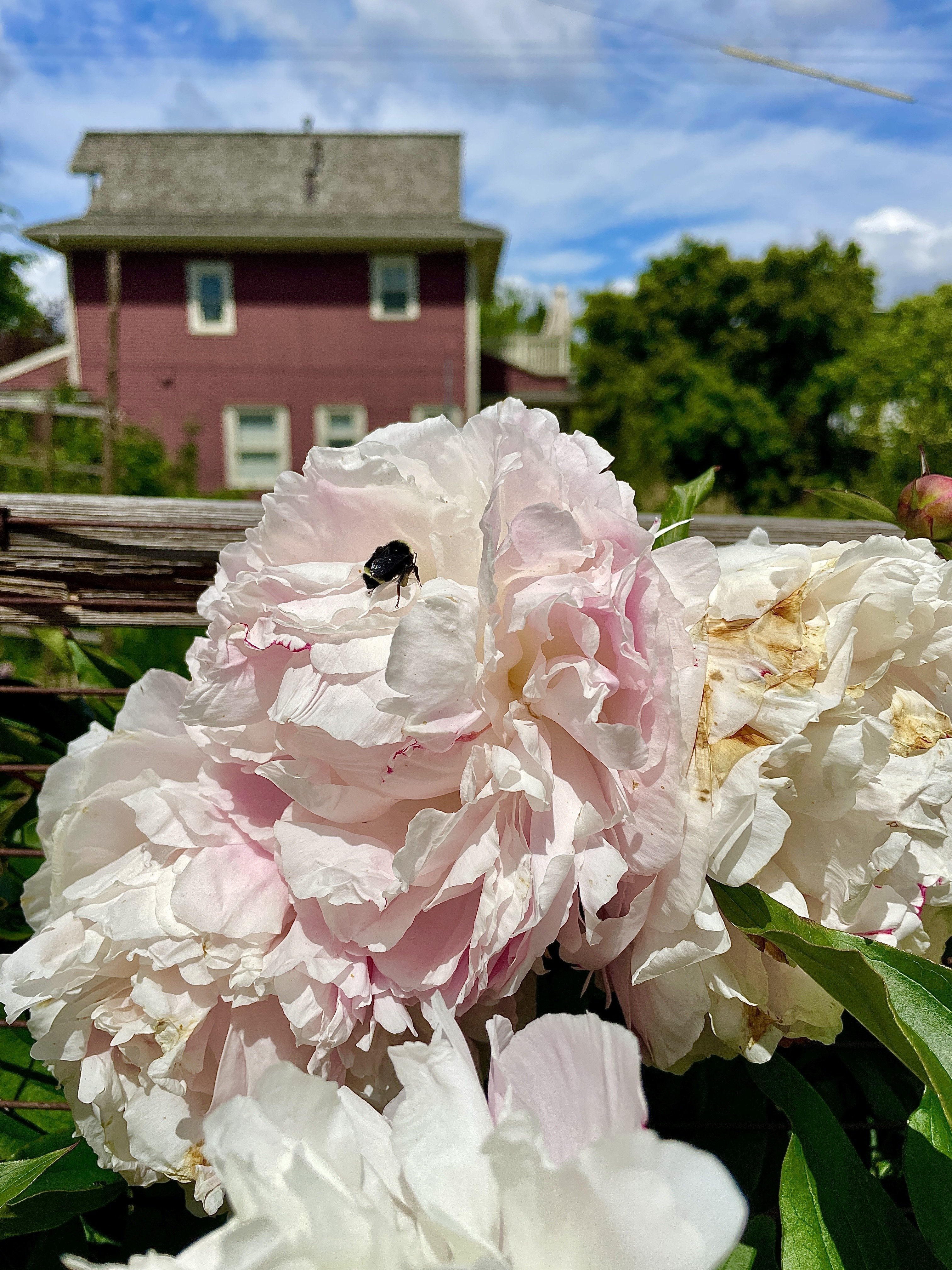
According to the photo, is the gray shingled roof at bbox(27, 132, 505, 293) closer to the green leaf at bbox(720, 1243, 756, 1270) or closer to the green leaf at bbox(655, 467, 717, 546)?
the green leaf at bbox(655, 467, 717, 546)

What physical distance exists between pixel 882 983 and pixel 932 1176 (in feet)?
0.30

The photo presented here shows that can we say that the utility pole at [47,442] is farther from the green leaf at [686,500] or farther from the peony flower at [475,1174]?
the peony flower at [475,1174]

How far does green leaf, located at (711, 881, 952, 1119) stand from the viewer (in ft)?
0.99

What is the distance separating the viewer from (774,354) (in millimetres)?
10539

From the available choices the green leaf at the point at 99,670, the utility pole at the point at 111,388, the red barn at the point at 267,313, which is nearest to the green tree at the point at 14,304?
the red barn at the point at 267,313

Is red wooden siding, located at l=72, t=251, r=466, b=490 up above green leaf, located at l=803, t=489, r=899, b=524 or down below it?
above

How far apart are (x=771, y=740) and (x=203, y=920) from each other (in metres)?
0.24

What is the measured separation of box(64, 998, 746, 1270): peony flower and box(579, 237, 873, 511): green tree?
998 centimetres

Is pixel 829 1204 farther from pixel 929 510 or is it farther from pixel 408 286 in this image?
pixel 408 286

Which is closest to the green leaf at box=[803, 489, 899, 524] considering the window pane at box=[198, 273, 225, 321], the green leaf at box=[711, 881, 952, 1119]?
the green leaf at box=[711, 881, 952, 1119]

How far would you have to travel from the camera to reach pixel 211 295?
994 cm

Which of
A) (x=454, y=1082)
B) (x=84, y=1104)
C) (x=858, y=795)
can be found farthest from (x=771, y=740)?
(x=84, y=1104)

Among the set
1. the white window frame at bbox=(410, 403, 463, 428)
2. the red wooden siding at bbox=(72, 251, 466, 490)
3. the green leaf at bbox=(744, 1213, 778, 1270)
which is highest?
the red wooden siding at bbox=(72, 251, 466, 490)

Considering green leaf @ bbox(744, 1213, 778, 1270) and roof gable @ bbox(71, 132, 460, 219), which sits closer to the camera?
green leaf @ bbox(744, 1213, 778, 1270)
